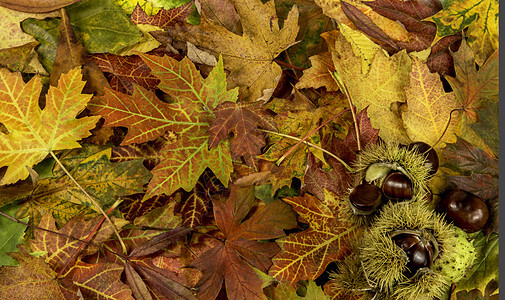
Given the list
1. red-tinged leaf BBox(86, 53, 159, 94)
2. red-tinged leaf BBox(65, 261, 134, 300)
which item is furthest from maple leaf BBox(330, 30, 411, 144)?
red-tinged leaf BBox(65, 261, 134, 300)

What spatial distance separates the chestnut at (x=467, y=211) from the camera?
911mm

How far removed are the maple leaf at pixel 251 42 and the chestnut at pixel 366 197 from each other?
38 cm

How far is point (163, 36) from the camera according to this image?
1.07 m

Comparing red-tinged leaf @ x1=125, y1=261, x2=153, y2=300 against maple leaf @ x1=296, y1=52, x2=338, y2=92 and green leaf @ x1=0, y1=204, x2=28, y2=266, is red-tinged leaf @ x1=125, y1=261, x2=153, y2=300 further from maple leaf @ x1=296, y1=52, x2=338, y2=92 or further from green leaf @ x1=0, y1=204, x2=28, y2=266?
maple leaf @ x1=296, y1=52, x2=338, y2=92

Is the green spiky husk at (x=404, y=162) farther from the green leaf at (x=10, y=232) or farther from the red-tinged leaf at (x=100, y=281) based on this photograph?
the green leaf at (x=10, y=232)

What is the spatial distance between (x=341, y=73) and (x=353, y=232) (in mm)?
430

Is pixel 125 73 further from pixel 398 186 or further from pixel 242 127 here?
pixel 398 186

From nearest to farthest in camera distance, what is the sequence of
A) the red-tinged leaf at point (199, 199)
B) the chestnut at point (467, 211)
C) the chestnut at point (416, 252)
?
the chestnut at point (416, 252) < the chestnut at point (467, 211) < the red-tinged leaf at point (199, 199)

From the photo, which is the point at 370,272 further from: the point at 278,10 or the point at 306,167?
the point at 278,10

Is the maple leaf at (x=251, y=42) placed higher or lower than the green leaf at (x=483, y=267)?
higher

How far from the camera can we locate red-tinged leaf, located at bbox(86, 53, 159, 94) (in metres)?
1.08

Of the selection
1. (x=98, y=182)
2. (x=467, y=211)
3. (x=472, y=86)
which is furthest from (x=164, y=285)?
(x=472, y=86)

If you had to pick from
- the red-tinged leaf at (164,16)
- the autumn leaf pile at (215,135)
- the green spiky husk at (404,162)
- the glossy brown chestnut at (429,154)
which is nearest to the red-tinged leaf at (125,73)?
the autumn leaf pile at (215,135)

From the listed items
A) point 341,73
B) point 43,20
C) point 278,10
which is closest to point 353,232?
point 341,73
